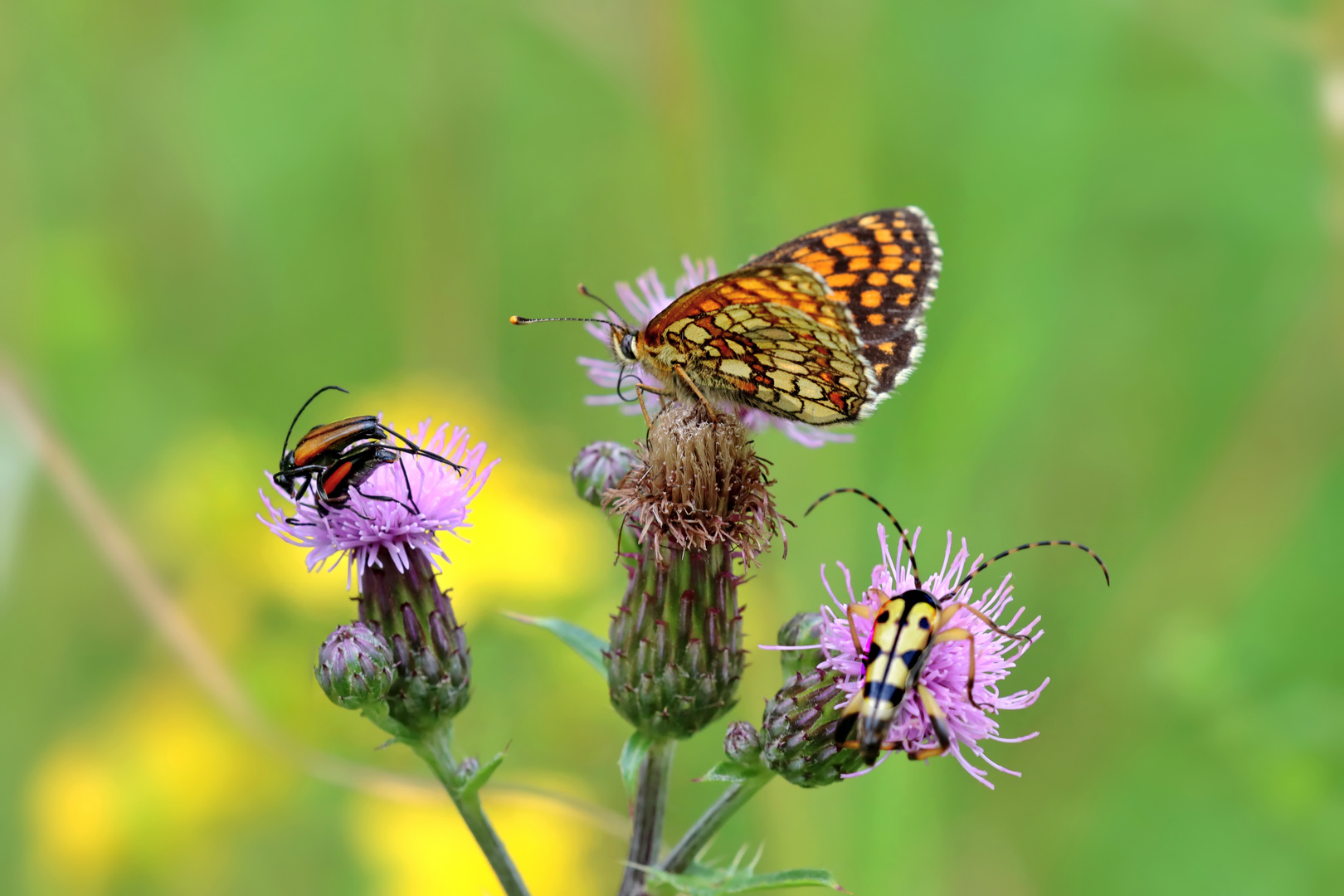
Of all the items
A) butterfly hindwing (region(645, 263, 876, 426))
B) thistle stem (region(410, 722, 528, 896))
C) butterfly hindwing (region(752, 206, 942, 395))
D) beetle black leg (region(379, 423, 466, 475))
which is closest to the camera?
thistle stem (region(410, 722, 528, 896))

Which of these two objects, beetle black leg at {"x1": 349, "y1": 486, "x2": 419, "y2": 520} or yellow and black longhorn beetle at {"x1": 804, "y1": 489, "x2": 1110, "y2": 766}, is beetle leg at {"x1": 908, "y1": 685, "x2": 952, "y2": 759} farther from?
beetle black leg at {"x1": 349, "y1": 486, "x2": 419, "y2": 520}

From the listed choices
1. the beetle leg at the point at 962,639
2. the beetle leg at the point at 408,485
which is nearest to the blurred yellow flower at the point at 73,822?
the beetle leg at the point at 408,485

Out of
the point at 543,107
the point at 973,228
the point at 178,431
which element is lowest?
the point at 178,431

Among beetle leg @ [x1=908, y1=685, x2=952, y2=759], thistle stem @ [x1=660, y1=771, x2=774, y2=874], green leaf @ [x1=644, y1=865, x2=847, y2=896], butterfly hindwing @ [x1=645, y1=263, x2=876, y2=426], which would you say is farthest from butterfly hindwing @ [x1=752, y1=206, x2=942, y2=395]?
green leaf @ [x1=644, y1=865, x2=847, y2=896]

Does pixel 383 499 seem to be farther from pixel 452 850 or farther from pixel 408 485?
pixel 452 850

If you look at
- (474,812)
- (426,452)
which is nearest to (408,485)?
(426,452)

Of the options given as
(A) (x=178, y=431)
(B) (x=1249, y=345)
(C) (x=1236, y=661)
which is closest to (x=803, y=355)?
(C) (x=1236, y=661)

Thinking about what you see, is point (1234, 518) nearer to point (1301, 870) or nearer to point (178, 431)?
point (1301, 870)

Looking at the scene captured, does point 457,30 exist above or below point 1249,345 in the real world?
above
